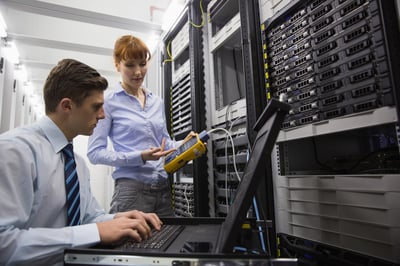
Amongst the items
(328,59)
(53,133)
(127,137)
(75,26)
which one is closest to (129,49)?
(127,137)

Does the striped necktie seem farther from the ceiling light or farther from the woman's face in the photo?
the ceiling light

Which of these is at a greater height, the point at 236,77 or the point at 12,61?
the point at 12,61

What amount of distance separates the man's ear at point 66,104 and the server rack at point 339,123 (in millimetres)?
788

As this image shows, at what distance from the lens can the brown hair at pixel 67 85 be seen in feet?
2.77

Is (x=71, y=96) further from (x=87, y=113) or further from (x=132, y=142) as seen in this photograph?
(x=132, y=142)

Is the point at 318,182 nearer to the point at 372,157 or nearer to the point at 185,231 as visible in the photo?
the point at 372,157

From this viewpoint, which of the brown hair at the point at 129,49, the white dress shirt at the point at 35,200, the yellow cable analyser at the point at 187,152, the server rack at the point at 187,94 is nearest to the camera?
the white dress shirt at the point at 35,200

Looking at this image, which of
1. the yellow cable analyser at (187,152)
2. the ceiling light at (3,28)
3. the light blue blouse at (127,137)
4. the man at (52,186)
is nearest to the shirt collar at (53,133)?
the man at (52,186)

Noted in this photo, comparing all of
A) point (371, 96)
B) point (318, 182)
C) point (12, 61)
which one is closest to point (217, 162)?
point (318, 182)

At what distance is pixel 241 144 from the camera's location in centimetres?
132

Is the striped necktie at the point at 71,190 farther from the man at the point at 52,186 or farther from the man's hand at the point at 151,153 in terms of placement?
the man's hand at the point at 151,153

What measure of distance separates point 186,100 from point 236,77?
399mm

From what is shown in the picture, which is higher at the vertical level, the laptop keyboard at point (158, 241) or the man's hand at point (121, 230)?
the man's hand at point (121, 230)

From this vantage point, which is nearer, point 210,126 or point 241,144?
point 241,144
